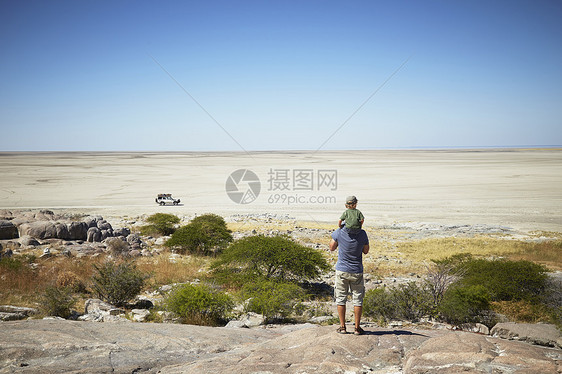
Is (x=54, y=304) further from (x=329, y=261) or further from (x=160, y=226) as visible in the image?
(x=160, y=226)

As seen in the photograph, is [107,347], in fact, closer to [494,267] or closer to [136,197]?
[494,267]

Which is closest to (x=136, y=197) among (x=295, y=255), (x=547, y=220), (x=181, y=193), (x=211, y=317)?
(x=181, y=193)

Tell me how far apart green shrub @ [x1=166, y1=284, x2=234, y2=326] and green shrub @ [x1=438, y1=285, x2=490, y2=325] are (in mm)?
5782

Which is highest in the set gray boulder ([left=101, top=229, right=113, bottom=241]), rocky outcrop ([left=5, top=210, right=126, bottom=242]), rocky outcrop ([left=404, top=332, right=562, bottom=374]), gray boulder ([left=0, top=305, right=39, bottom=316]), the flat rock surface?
rocky outcrop ([left=404, top=332, right=562, bottom=374])

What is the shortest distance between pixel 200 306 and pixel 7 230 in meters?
17.2

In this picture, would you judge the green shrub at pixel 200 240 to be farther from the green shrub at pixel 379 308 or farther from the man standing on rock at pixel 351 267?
the man standing on rock at pixel 351 267

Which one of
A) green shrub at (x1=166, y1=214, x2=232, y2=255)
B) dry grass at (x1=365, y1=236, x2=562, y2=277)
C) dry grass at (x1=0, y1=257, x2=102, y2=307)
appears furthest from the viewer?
green shrub at (x1=166, y1=214, x2=232, y2=255)

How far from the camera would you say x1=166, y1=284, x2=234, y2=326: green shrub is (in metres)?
8.23

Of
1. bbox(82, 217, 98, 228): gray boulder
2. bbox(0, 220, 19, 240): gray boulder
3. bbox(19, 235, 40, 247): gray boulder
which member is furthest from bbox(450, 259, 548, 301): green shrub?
bbox(0, 220, 19, 240): gray boulder

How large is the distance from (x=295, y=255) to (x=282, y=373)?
8.56 metres

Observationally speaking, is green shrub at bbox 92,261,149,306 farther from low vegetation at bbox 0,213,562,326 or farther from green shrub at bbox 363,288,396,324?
green shrub at bbox 363,288,396,324

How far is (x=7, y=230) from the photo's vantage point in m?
18.8

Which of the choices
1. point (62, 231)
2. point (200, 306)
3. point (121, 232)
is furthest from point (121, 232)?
point (200, 306)

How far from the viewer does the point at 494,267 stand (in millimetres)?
11438
